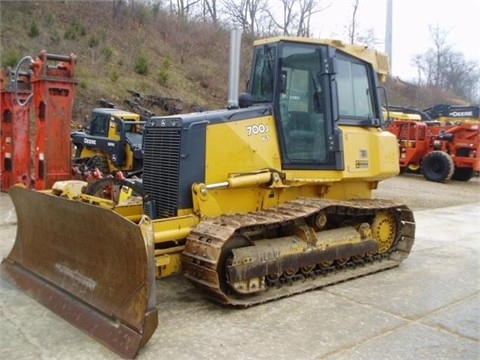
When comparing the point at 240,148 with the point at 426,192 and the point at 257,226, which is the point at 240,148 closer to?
the point at 257,226

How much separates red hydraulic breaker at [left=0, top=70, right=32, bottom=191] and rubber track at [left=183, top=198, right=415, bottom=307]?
7.11 metres

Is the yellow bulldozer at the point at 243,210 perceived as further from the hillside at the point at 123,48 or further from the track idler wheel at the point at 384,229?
the hillside at the point at 123,48

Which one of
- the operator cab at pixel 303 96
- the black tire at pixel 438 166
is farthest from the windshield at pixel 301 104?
the black tire at pixel 438 166

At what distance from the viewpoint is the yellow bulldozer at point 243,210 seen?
427 centimetres

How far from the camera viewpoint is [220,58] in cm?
2794

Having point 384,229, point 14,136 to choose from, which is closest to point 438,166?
point 384,229

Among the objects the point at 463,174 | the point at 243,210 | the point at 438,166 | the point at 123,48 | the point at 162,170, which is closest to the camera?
the point at 162,170

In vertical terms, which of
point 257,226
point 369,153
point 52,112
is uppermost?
point 52,112

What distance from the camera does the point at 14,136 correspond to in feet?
35.8

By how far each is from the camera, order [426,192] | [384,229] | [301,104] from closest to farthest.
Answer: [301,104]
[384,229]
[426,192]

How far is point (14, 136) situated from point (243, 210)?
7.25 metres

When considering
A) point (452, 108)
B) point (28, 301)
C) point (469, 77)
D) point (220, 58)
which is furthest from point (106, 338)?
point (469, 77)

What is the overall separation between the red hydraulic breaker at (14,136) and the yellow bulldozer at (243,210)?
5.43 m

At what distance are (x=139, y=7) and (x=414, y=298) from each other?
24.6 meters
